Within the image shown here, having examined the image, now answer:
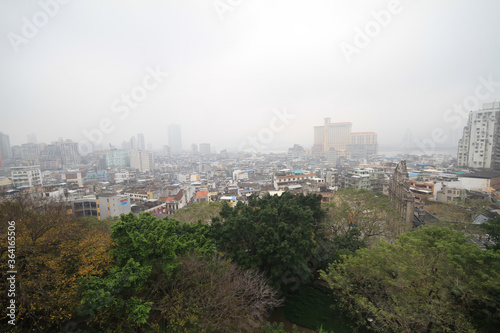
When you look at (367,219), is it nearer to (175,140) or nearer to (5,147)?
(5,147)

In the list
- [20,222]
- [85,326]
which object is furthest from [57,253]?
[85,326]

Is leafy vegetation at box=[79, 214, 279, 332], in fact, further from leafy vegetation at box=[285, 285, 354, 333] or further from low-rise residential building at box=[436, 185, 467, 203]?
low-rise residential building at box=[436, 185, 467, 203]

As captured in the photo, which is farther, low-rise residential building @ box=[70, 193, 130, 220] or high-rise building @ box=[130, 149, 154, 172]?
high-rise building @ box=[130, 149, 154, 172]

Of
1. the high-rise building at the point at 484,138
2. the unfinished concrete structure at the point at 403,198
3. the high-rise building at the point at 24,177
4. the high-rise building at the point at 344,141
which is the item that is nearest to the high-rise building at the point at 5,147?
the high-rise building at the point at 24,177

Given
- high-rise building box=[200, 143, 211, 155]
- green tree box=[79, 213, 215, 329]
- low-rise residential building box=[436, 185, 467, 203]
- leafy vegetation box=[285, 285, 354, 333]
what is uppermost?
high-rise building box=[200, 143, 211, 155]

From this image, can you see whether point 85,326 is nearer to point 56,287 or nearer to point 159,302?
point 56,287

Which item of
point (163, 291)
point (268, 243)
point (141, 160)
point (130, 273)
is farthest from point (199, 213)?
point (141, 160)

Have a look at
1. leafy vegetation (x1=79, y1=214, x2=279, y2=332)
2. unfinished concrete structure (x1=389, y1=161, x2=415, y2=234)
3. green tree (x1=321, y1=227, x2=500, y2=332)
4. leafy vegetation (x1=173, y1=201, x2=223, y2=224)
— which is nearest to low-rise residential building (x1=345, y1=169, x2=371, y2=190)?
unfinished concrete structure (x1=389, y1=161, x2=415, y2=234)
